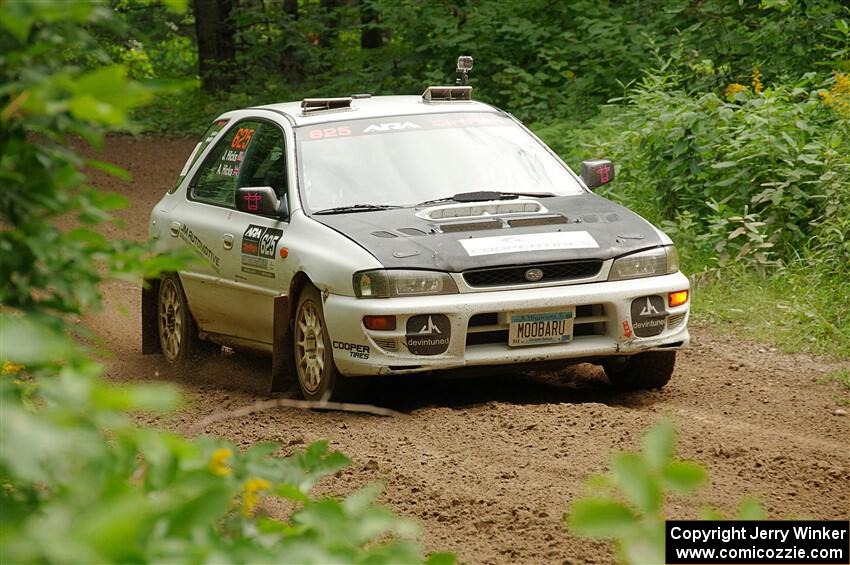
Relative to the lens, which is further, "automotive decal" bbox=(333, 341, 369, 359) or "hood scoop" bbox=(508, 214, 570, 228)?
"hood scoop" bbox=(508, 214, 570, 228)

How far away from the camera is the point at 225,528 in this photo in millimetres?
2582

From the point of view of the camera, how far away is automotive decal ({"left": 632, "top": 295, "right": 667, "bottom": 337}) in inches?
290

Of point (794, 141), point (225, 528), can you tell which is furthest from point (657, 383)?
point (225, 528)

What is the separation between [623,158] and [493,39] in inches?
262

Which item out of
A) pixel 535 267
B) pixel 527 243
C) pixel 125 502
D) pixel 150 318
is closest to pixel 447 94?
pixel 527 243

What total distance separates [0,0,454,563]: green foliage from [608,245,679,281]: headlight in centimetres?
475

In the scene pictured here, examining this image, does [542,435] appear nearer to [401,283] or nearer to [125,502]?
[401,283]

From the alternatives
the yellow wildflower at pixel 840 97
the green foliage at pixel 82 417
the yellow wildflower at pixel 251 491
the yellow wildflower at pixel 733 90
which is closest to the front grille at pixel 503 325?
the green foliage at pixel 82 417

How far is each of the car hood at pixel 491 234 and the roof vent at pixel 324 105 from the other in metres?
1.23

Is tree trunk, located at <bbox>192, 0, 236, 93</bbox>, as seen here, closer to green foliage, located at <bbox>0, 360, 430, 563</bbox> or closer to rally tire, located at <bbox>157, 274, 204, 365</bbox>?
rally tire, located at <bbox>157, 274, 204, 365</bbox>

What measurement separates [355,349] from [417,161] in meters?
1.65

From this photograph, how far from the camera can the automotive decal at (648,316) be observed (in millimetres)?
7367

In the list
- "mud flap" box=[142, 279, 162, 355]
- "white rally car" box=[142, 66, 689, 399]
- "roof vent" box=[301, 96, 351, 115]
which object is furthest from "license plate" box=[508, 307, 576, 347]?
"mud flap" box=[142, 279, 162, 355]

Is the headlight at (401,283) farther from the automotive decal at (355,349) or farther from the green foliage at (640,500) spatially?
the green foliage at (640,500)
